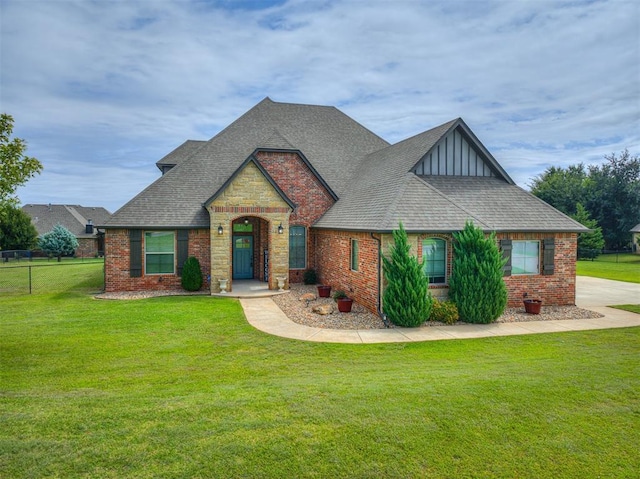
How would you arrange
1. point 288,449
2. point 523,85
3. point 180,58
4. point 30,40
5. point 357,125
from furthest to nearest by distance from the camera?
point 357,125
point 523,85
point 180,58
point 30,40
point 288,449

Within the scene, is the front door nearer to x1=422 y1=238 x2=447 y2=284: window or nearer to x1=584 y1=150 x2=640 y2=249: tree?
x1=422 y1=238 x2=447 y2=284: window

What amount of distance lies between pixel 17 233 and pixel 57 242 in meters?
4.90

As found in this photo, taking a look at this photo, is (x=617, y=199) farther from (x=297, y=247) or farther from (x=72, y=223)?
(x=72, y=223)

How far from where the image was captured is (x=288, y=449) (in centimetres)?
466

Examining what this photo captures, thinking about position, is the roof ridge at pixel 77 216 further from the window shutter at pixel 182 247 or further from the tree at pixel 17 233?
the window shutter at pixel 182 247

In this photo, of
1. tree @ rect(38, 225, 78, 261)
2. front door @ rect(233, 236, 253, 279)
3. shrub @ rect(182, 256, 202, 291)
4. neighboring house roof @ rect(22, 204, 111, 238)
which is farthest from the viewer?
neighboring house roof @ rect(22, 204, 111, 238)

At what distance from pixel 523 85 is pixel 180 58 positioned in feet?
45.3

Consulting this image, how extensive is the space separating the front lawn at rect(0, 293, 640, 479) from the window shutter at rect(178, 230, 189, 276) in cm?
759

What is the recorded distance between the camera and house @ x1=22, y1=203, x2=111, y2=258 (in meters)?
43.8

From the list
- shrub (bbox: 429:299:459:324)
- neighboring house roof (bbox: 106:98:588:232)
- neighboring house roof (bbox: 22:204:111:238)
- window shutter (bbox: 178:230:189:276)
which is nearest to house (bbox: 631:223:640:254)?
neighboring house roof (bbox: 106:98:588:232)

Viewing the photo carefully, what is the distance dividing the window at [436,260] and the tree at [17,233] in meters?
40.2

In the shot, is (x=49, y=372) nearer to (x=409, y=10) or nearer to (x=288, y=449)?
(x=288, y=449)

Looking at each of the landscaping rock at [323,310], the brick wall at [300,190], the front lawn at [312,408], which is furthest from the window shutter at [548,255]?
the brick wall at [300,190]

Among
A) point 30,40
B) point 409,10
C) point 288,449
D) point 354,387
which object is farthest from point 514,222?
point 30,40
